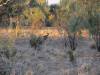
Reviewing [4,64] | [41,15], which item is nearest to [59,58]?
[4,64]

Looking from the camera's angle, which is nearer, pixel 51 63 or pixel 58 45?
pixel 51 63

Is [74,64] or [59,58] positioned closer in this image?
[74,64]

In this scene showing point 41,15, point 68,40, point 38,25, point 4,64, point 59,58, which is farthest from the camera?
point 38,25

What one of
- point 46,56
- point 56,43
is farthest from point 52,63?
point 56,43

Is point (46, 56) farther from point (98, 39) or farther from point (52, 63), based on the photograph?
point (98, 39)

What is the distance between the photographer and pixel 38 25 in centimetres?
2497

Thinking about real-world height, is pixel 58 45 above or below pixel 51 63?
below

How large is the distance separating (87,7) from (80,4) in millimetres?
583

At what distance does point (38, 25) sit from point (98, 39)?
939 cm

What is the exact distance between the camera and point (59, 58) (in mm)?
13109

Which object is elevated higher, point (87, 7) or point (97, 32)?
point (87, 7)

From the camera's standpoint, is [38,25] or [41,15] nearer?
[41,15]

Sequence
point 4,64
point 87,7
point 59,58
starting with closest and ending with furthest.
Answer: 1. point 4,64
2. point 59,58
3. point 87,7

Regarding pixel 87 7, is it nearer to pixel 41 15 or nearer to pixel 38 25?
pixel 41 15
